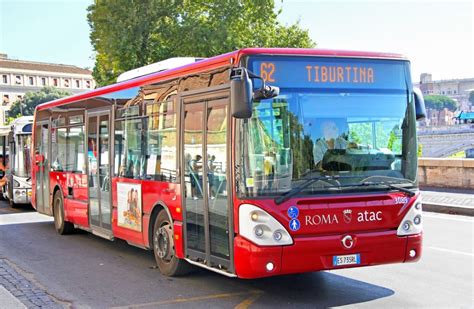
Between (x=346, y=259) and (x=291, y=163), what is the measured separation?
1221 mm

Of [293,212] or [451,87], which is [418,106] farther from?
[451,87]

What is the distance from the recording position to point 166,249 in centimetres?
866

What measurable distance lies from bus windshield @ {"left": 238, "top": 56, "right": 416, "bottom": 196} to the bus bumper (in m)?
0.56

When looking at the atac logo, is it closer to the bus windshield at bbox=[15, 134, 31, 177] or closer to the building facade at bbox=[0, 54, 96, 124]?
the bus windshield at bbox=[15, 134, 31, 177]

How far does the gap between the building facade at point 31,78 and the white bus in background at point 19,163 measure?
121 metres

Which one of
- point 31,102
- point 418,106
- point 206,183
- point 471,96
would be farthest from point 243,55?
point 471,96

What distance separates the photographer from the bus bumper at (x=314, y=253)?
664 cm

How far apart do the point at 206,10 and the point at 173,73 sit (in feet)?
95.1

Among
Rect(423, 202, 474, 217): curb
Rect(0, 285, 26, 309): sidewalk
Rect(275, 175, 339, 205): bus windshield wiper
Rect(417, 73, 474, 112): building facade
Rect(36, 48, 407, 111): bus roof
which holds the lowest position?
Rect(0, 285, 26, 309): sidewalk

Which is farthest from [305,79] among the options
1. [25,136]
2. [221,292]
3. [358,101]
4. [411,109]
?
[25,136]

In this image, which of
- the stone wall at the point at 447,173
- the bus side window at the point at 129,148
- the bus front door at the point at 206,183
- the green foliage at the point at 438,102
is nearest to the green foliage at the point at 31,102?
the green foliage at the point at 438,102

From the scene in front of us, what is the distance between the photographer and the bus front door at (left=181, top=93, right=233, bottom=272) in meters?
Result: 7.21

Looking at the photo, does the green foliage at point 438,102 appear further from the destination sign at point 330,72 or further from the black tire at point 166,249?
the destination sign at point 330,72

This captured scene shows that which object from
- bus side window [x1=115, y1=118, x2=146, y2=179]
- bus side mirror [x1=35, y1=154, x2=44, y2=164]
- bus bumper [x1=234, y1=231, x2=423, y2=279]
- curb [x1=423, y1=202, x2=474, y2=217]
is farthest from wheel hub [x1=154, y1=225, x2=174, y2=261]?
curb [x1=423, y1=202, x2=474, y2=217]
